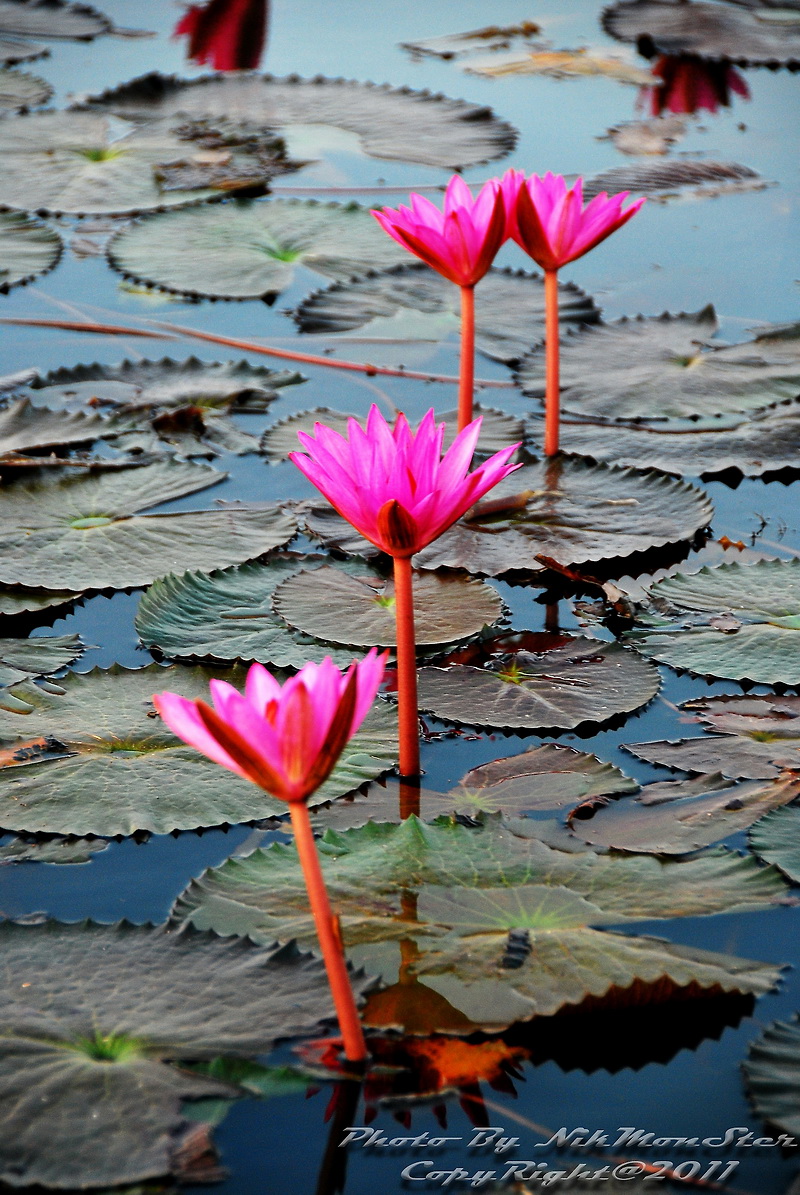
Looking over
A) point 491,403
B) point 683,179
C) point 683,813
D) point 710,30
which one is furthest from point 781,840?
point 710,30

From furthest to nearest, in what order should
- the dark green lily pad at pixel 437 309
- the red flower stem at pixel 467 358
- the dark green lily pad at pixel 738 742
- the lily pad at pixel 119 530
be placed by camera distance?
the dark green lily pad at pixel 437 309, the red flower stem at pixel 467 358, the lily pad at pixel 119 530, the dark green lily pad at pixel 738 742

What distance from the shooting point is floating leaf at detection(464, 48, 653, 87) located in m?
4.54

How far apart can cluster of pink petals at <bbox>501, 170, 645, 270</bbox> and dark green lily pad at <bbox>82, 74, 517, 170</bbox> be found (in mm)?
1792

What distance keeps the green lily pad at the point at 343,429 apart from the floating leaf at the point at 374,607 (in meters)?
0.43

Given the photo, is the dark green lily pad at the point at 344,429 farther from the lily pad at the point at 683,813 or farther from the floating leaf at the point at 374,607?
the lily pad at the point at 683,813

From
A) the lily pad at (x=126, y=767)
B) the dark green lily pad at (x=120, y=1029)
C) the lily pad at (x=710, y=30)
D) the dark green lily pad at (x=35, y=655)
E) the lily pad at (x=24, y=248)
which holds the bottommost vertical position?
the dark green lily pad at (x=35, y=655)

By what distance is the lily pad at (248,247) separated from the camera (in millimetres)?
2873

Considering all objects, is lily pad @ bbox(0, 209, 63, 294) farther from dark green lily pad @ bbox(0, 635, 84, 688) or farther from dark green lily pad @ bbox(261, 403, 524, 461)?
dark green lily pad @ bbox(0, 635, 84, 688)

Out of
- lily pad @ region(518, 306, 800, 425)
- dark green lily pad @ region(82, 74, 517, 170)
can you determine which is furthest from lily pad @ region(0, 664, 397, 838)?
dark green lily pad @ region(82, 74, 517, 170)

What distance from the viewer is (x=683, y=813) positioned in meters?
1.29

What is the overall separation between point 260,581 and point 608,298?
146 cm

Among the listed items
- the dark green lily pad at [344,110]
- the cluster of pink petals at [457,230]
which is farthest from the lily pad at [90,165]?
the cluster of pink petals at [457,230]

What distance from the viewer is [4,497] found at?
79.0 inches

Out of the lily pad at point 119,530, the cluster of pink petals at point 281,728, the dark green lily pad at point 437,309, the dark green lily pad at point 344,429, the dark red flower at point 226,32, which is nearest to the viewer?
the cluster of pink petals at point 281,728
